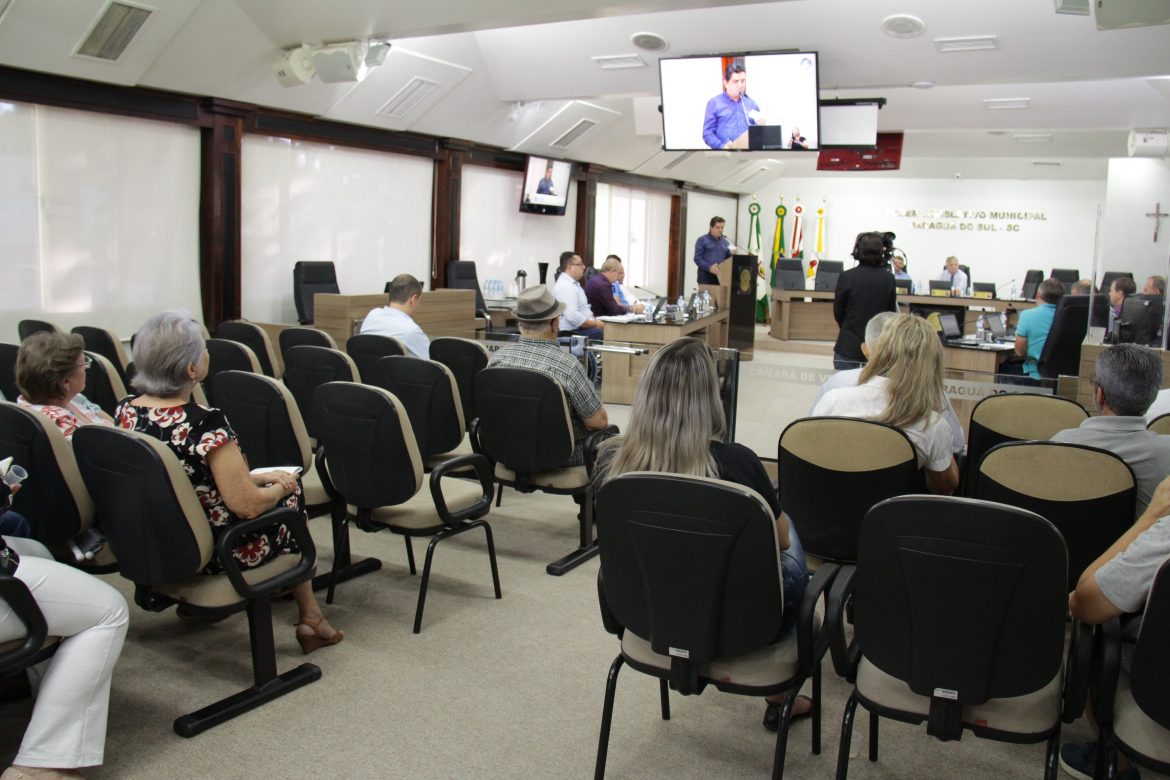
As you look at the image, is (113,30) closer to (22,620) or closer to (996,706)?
(22,620)

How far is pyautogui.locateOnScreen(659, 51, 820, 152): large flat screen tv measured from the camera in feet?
24.5

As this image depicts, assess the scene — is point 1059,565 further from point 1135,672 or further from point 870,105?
point 870,105

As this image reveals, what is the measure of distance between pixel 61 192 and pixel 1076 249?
1510 cm

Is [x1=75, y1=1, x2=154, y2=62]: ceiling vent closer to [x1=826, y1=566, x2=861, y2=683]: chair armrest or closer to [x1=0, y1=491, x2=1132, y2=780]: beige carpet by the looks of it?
[x1=0, y1=491, x2=1132, y2=780]: beige carpet

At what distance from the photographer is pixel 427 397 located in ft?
13.5

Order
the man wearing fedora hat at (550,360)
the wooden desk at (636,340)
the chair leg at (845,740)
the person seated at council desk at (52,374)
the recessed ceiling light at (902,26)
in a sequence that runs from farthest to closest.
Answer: the wooden desk at (636,340) → the recessed ceiling light at (902,26) → the man wearing fedora hat at (550,360) → the person seated at council desk at (52,374) → the chair leg at (845,740)

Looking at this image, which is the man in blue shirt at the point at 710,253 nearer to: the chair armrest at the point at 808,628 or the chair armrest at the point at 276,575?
the chair armrest at the point at 276,575

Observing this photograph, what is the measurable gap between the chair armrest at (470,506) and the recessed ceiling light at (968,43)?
18.0 feet

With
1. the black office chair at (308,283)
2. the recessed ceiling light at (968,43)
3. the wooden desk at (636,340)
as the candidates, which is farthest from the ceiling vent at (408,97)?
the recessed ceiling light at (968,43)

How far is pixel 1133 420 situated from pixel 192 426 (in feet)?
8.96

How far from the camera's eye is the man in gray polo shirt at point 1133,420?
2760 millimetres

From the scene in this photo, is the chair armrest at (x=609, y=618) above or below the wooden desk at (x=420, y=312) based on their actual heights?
below

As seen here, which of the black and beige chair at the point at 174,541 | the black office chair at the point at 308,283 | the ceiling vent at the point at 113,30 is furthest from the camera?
the black office chair at the point at 308,283

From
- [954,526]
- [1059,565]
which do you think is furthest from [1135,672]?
[954,526]
